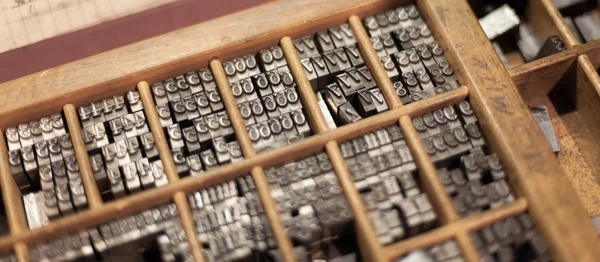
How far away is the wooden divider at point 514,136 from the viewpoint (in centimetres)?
90

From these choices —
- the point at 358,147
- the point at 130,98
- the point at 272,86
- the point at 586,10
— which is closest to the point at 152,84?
the point at 130,98

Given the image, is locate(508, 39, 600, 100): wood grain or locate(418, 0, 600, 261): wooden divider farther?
locate(508, 39, 600, 100): wood grain

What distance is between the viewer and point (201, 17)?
1.30 metres

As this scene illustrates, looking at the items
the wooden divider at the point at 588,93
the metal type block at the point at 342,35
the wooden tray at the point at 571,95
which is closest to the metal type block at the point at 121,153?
the metal type block at the point at 342,35

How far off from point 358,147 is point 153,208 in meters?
0.36

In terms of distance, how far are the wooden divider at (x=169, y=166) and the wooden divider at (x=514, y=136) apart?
52 cm

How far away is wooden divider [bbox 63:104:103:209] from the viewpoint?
3.23 ft

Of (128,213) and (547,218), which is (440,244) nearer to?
(547,218)

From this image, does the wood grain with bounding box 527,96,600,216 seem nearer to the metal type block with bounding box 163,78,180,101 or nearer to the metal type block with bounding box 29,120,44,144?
the metal type block with bounding box 163,78,180,101

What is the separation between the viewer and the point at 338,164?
3.25 feet

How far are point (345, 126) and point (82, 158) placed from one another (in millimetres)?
454

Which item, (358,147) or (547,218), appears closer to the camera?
(547,218)

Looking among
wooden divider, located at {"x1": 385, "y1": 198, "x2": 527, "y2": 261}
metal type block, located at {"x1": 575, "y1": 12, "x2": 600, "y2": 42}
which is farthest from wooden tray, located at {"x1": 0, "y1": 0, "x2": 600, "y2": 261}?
metal type block, located at {"x1": 575, "y1": 12, "x2": 600, "y2": 42}

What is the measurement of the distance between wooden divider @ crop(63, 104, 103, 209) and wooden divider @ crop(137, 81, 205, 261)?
4.6 inches
